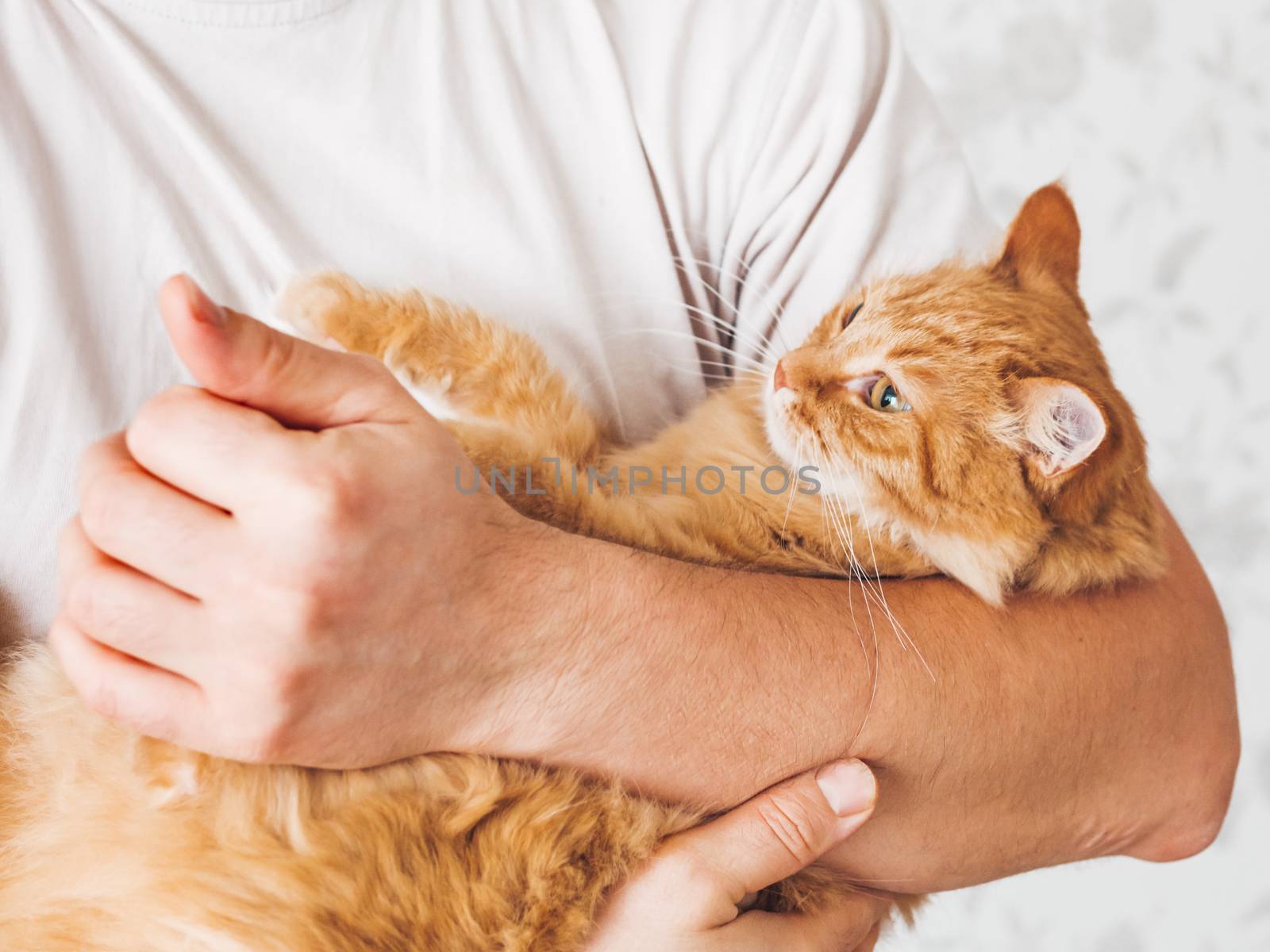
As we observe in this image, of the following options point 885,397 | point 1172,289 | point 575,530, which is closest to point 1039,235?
point 885,397

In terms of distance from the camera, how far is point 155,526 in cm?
87

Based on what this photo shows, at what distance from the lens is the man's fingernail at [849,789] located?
3.68ft

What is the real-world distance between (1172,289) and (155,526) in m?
2.44

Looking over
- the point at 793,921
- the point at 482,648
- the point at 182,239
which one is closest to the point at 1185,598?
the point at 793,921

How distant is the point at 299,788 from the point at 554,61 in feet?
3.34

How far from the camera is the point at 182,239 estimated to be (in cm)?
124

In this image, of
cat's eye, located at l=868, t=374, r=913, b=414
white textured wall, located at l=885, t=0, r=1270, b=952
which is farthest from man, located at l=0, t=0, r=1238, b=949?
white textured wall, located at l=885, t=0, r=1270, b=952

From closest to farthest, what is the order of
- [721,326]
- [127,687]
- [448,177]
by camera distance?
[127,687] < [448,177] < [721,326]

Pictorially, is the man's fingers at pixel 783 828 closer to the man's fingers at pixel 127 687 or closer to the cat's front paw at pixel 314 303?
the man's fingers at pixel 127 687

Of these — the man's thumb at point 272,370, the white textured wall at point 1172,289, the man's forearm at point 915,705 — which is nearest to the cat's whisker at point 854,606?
the man's forearm at point 915,705

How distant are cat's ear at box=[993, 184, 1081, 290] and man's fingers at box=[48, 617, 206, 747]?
4.15 feet

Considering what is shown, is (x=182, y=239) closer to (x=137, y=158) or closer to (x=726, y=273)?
(x=137, y=158)

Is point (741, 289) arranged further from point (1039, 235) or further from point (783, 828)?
point (783, 828)

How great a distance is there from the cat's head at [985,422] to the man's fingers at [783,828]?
34 centimetres
